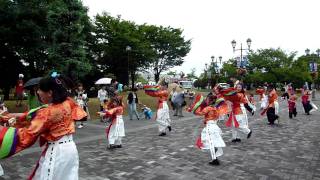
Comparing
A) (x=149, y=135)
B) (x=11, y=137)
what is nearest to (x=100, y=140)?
(x=149, y=135)

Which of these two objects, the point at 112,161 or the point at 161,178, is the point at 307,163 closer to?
the point at 161,178

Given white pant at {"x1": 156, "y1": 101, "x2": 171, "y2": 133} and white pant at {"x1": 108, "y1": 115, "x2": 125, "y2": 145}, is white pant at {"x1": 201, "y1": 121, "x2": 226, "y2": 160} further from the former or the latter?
white pant at {"x1": 156, "y1": 101, "x2": 171, "y2": 133}

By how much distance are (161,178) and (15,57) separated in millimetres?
26616

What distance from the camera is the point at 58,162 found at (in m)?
3.78

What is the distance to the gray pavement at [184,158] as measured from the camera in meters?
7.54

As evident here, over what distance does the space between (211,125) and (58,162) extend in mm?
5299

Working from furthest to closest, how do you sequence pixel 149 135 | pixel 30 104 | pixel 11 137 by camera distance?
pixel 149 135 < pixel 30 104 < pixel 11 137

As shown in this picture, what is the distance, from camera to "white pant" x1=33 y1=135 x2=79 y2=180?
3.76 m

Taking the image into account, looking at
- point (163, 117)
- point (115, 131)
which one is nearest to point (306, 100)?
point (163, 117)

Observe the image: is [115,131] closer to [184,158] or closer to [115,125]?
[115,125]

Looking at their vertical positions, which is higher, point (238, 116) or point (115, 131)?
point (238, 116)

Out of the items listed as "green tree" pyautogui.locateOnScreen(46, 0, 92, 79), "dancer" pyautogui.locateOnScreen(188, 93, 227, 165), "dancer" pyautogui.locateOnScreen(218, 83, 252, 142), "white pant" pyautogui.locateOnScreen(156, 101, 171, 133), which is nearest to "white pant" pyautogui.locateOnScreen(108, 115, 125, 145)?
"dancer" pyautogui.locateOnScreen(188, 93, 227, 165)

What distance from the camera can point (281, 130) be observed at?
14.6 meters

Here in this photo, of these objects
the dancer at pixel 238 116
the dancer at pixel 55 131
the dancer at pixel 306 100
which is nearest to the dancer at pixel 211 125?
the dancer at pixel 238 116
